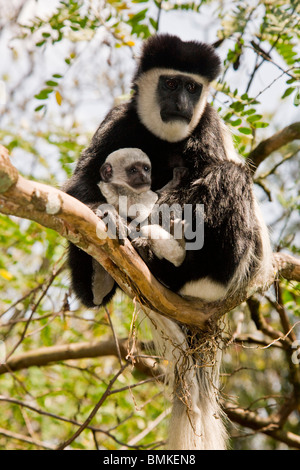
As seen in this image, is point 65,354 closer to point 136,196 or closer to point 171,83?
point 136,196

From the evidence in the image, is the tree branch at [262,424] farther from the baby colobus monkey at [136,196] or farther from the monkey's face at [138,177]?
the monkey's face at [138,177]

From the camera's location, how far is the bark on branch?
1309 millimetres

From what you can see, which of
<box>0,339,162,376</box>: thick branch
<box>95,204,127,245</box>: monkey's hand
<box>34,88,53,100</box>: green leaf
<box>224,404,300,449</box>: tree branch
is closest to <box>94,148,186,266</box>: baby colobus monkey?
<box>95,204,127,245</box>: monkey's hand

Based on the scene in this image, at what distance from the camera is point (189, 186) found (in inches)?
82.4

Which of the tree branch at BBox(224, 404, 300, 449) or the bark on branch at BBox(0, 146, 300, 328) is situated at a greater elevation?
the bark on branch at BBox(0, 146, 300, 328)

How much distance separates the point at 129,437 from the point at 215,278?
204 centimetres

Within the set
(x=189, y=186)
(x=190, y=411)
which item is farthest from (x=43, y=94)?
(x=190, y=411)

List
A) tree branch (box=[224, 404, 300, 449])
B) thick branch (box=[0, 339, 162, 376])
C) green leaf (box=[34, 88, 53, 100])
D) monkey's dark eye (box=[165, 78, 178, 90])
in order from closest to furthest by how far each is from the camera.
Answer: monkey's dark eye (box=[165, 78, 178, 90]) → green leaf (box=[34, 88, 53, 100]) → tree branch (box=[224, 404, 300, 449]) → thick branch (box=[0, 339, 162, 376])

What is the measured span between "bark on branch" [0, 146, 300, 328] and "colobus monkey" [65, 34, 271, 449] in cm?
12

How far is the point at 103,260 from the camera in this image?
1.67 meters

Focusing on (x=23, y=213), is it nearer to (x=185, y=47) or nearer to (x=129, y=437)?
(x=185, y=47)

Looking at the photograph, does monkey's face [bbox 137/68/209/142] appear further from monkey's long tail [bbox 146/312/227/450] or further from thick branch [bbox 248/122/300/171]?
monkey's long tail [bbox 146/312/227/450]

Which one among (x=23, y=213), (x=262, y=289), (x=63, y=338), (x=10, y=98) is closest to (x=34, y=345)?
(x=63, y=338)

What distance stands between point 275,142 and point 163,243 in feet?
3.24
